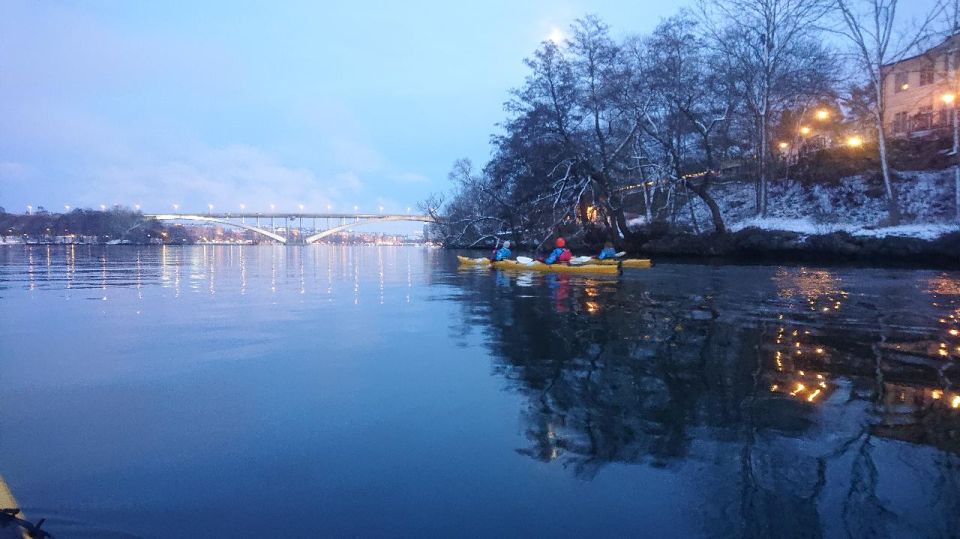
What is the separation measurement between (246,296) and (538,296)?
8.47m

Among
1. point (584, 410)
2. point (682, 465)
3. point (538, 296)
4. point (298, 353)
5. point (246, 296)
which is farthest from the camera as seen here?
point (246, 296)

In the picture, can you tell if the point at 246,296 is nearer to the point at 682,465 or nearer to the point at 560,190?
the point at 682,465

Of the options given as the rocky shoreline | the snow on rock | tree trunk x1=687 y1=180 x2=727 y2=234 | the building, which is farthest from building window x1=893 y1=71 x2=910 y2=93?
the rocky shoreline

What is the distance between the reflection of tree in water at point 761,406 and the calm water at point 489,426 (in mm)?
28

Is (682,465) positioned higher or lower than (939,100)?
lower

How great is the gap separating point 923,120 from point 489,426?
4573cm

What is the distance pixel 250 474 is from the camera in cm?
459

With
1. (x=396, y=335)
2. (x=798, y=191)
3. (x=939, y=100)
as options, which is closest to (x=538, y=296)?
(x=396, y=335)

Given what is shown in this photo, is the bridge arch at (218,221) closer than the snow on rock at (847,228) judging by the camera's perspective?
No

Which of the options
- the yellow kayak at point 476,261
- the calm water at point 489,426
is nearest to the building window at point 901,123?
the yellow kayak at point 476,261

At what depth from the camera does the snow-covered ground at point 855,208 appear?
1133 inches

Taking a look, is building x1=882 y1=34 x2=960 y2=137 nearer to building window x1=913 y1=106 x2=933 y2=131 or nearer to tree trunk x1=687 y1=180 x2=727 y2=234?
building window x1=913 y1=106 x2=933 y2=131

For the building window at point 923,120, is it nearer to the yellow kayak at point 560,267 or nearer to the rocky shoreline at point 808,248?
the rocky shoreline at point 808,248

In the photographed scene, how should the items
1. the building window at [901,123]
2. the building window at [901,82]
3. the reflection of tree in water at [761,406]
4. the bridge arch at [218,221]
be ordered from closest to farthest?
the reflection of tree in water at [761,406], the building window at [901,123], the building window at [901,82], the bridge arch at [218,221]
